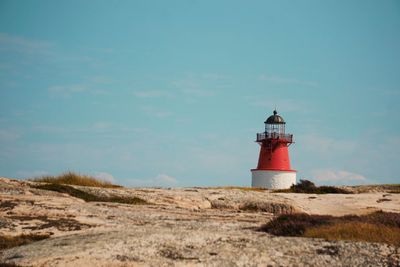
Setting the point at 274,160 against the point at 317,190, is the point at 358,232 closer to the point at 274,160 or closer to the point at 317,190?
the point at 317,190

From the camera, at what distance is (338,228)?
15414 millimetres

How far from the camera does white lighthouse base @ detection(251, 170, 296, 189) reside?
2594 inches

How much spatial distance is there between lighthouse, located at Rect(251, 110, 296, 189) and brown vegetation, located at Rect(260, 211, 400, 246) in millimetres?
48587

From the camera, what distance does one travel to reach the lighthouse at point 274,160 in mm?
66375

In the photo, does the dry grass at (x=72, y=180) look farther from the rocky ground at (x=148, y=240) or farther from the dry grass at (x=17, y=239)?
the dry grass at (x=17, y=239)

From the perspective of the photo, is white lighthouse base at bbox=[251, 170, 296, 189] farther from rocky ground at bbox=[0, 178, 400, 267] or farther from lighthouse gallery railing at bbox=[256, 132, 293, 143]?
rocky ground at bbox=[0, 178, 400, 267]

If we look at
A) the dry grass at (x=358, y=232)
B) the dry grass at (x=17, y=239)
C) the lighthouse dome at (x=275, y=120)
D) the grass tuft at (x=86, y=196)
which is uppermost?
the lighthouse dome at (x=275, y=120)

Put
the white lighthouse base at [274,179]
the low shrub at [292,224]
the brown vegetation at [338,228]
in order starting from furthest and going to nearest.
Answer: the white lighthouse base at [274,179], the low shrub at [292,224], the brown vegetation at [338,228]

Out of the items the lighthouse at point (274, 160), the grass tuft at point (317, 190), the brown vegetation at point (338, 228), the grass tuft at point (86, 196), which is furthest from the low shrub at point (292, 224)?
the lighthouse at point (274, 160)

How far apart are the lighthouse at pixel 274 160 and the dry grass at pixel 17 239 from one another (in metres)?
51.1

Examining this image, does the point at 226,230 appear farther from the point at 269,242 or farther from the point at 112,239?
the point at 112,239

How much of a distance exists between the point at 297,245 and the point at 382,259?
2.14 meters

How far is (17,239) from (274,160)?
53640mm

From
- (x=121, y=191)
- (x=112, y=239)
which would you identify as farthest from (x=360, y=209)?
(x=112, y=239)
